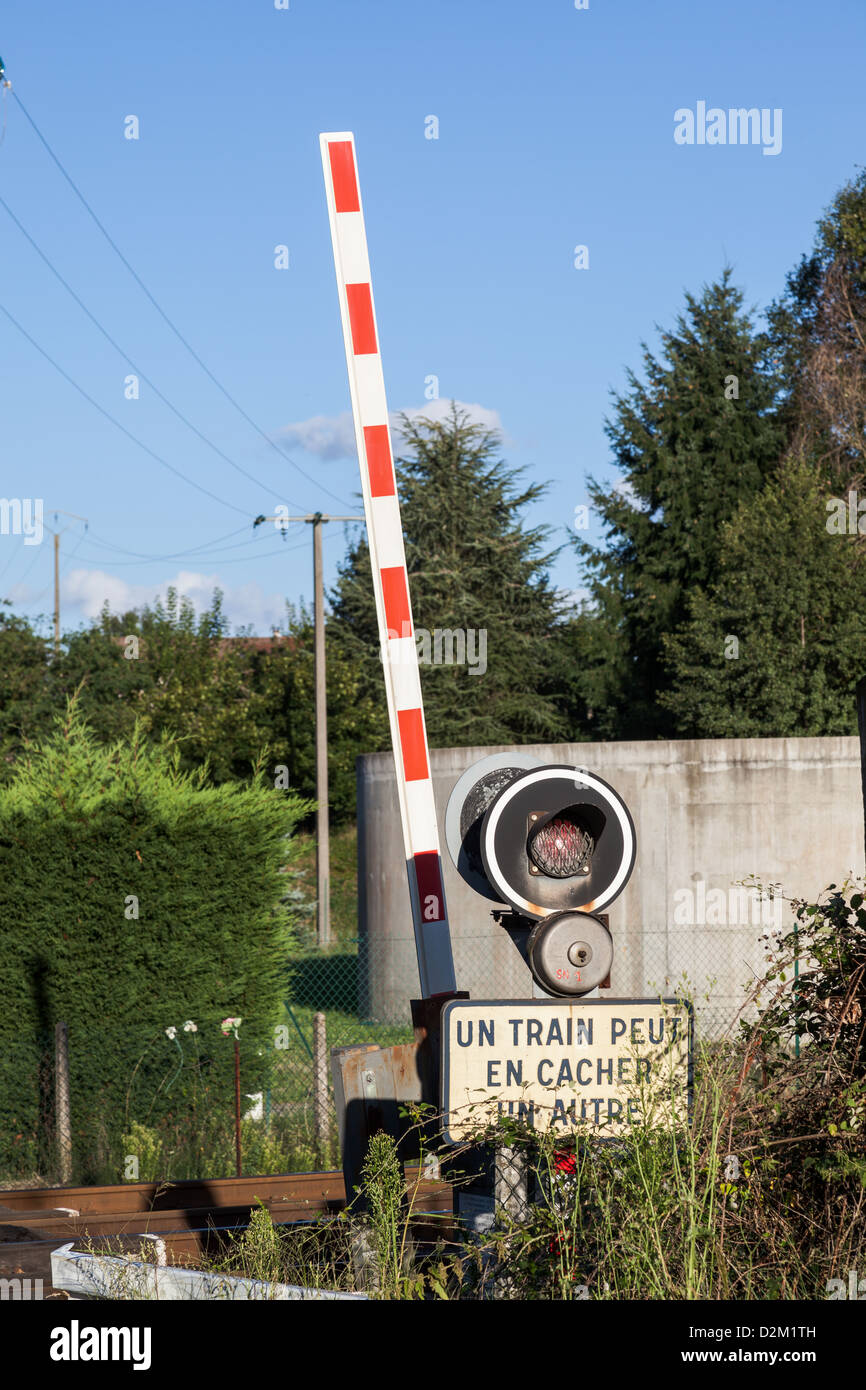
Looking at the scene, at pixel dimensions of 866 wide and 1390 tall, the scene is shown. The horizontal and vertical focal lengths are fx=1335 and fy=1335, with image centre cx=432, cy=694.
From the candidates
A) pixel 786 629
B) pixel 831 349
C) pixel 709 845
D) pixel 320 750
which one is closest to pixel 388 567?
pixel 709 845

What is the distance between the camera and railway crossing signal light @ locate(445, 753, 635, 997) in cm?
427

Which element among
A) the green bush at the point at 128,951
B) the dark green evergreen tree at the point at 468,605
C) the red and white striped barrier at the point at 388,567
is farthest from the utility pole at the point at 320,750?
the red and white striped barrier at the point at 388,567

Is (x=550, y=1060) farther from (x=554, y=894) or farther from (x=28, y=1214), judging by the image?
(x=28, y=1214)

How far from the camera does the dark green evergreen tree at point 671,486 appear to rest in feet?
117

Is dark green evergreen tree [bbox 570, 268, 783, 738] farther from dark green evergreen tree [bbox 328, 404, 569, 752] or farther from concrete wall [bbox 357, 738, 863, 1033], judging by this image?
concrete wall [bbox 357, 738, 863, 1033]

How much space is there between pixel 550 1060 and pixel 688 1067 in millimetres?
440

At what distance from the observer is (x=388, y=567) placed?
525cm

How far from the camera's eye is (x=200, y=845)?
11.7 metres

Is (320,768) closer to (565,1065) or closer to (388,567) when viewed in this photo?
(388,567)

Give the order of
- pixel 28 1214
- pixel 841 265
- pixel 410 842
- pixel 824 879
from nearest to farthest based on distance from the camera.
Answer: pixel 410 842 → pixel 28 1214 → pixel 824 879 → pixel 841 265

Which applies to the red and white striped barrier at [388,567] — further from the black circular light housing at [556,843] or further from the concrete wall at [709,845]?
the concrete wall at [709,845]

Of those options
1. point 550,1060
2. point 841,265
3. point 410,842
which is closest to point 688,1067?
point 550,1060

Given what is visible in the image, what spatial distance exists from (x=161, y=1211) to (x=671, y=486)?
3067cm

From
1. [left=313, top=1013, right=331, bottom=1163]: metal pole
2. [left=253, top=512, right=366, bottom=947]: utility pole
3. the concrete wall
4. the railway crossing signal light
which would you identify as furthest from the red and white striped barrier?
[left=253, top=512, right=366, bottom=947]: utility pole
